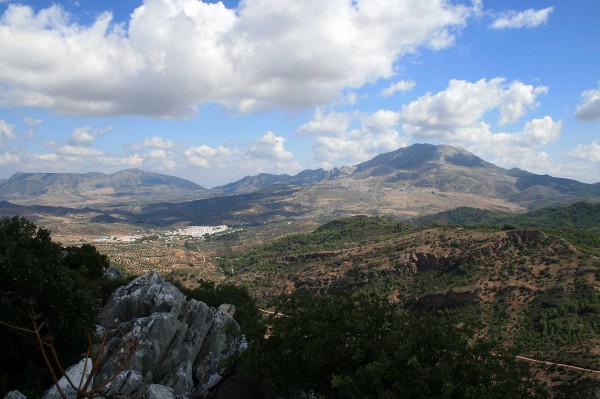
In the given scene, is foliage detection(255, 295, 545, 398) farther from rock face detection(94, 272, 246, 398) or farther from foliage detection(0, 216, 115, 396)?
foliage detection(0, 216, 115, 396)

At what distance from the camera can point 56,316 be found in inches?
1379

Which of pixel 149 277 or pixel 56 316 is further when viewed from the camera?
pixel 149 277

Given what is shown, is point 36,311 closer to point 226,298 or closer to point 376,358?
point 376,358

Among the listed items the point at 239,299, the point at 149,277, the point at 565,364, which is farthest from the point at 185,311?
the point at 565,364

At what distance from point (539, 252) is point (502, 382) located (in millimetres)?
112009

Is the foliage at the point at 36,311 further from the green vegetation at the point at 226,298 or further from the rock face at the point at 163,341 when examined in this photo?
the green vegetation at the point at 226,298

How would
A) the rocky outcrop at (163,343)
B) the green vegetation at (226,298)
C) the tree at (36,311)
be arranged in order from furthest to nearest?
the green vegetation at (226,298) → the rocky outcrop at (163,343) → the tree at (36,311)

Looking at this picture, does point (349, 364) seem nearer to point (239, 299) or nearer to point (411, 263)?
point (239, 299)

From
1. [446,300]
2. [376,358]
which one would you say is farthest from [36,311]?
[446,300]

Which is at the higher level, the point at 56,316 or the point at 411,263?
the point at 56,316

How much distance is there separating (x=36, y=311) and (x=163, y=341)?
469 inches

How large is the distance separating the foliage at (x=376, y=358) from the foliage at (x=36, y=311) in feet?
59.8

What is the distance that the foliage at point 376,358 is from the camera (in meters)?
23.2

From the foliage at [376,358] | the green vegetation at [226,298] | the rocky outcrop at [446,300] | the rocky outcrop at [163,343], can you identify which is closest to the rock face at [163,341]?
Result: the rocky outcrop at [163,343]
